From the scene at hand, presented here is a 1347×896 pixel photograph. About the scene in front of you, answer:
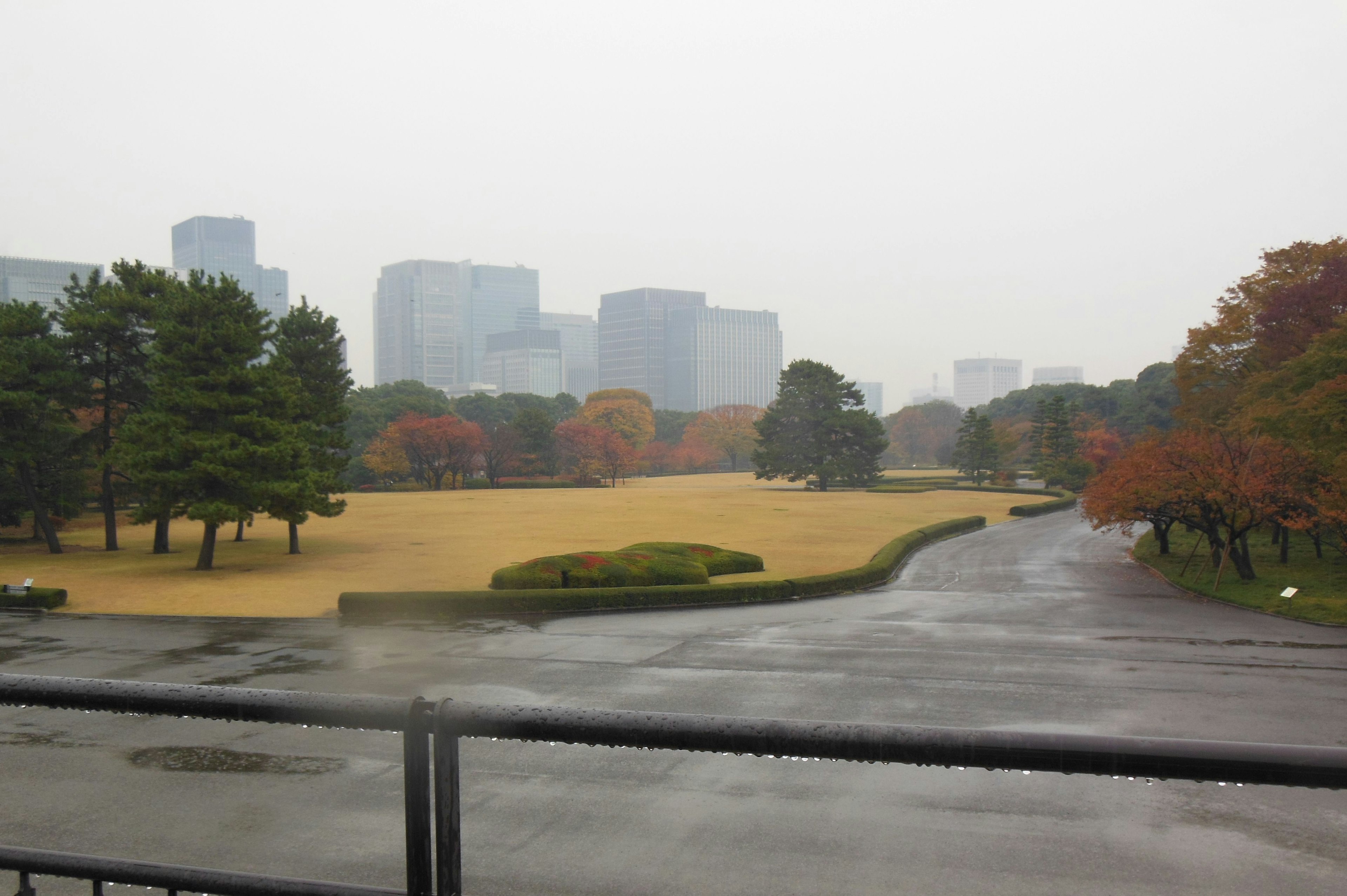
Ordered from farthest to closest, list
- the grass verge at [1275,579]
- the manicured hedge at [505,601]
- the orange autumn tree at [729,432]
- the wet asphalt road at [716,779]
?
1. the orange autumn tree at [729,432]
2. the grass verge at [1275,579]
3. the manicured hedge at [505,601]
4. the wet asphalt road at [716,779]

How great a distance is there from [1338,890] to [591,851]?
535 cm

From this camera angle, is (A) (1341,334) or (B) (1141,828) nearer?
(B) (1141,828)

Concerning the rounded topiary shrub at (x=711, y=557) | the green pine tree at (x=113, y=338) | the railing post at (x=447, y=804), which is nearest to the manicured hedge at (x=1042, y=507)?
the rounded topiary shrub at (x=711, y=557)

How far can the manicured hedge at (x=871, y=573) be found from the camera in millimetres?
26609

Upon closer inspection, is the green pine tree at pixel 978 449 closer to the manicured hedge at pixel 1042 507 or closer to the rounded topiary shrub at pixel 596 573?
the manicured hedge at pixel 1042 507

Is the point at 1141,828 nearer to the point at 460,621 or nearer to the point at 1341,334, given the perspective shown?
the point at 460,621

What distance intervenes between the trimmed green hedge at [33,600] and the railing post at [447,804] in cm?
2648

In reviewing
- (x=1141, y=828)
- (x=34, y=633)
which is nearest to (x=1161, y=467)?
(x=1141, y=828)

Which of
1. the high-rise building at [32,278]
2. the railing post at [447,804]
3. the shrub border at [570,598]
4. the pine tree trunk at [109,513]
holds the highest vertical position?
the high-rise building at [32,278]

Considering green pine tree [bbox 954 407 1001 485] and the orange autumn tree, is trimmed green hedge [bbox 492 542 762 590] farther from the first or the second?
the orange autumn tree

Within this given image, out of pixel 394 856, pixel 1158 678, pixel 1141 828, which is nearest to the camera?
pixel 394 856

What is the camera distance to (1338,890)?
6.42m

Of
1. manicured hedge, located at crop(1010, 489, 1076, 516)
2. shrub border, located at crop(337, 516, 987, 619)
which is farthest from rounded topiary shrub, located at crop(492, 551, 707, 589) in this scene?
manicured hedge, located at crop(1010, 489, 1076, 516)

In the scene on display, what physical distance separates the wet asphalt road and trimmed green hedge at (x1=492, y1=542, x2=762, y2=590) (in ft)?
17.5
